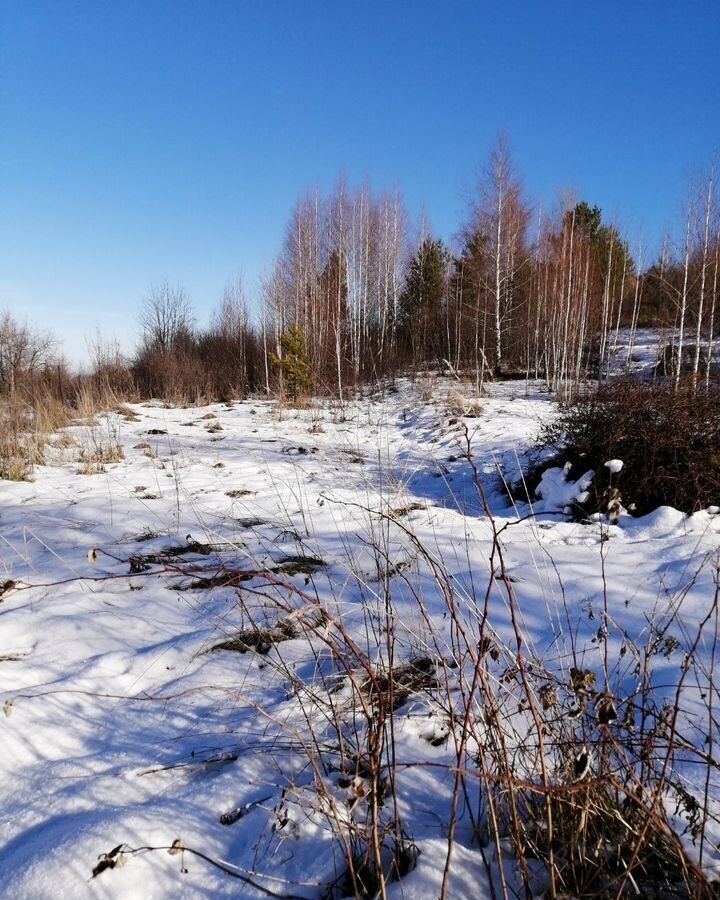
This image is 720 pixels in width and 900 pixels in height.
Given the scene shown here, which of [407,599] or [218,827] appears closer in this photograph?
[218,827]

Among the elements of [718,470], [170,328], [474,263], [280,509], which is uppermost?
[474,263]

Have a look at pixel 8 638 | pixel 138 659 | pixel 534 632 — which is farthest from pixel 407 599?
pixel 8 638

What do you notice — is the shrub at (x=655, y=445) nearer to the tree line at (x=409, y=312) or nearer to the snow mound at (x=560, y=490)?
the snow mound at (x=560, y=490)

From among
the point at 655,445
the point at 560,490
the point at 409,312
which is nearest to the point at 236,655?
the point at 560,490

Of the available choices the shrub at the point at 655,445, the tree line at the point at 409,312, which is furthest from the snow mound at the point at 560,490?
the tree line at the point at 409,312

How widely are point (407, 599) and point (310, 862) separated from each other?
1372mm

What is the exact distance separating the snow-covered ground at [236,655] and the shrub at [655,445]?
41 cm

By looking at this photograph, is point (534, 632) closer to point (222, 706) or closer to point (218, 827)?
point (222, 706)

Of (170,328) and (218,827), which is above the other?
(170,328)

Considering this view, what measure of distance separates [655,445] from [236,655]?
3933 mm

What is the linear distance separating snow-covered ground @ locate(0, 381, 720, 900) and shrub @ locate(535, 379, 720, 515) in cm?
41

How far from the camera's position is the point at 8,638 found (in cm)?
229

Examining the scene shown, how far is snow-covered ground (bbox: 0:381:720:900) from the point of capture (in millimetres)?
1148

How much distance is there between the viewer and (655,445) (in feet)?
14.2
